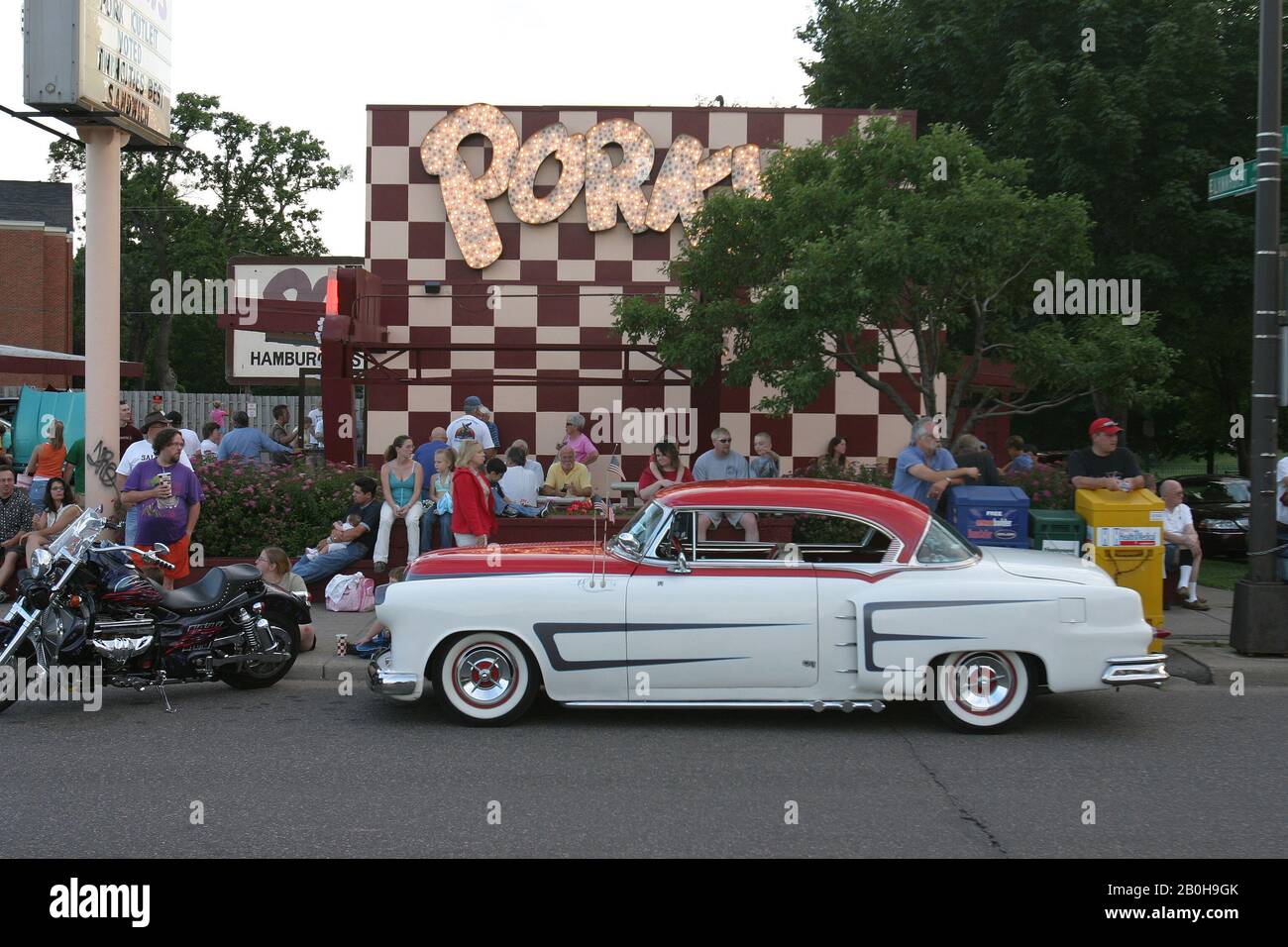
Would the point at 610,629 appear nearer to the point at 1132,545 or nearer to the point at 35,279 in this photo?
the point at 1132,545

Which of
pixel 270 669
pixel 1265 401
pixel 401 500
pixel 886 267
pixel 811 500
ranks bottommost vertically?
pixel 270 669

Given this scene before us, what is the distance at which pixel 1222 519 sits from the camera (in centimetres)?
1914

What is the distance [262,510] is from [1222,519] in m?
14.6

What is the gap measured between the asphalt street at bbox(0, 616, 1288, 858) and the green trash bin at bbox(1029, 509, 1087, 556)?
4.09ft

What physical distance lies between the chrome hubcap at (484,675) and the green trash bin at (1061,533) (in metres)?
4.22

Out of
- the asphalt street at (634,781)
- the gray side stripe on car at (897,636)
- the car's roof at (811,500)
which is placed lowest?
the asphalt street at (634,781)

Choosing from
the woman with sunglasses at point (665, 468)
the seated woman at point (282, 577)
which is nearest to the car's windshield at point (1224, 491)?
the woman with sunglasses at point (665, 468)

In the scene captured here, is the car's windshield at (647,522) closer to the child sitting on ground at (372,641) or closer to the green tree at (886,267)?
Answer: the child sitting on ground at (372,641)

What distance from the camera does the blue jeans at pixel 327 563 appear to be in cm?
1122

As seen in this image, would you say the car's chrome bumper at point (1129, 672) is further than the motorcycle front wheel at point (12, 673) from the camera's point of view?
No

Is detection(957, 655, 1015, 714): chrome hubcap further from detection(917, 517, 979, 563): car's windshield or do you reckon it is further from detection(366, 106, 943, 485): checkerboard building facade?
detection(366, 106, 943, 485): checkerboard building facade

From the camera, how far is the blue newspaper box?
30.3ft

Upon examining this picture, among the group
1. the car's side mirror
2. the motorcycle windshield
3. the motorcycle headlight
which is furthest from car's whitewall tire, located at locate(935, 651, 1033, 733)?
the motorcycle headlight

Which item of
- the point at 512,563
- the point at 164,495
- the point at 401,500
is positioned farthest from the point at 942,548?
the point at 164,495
